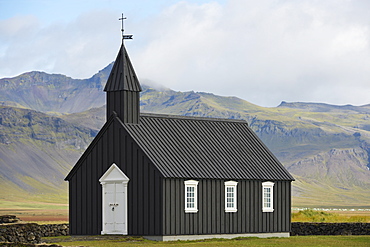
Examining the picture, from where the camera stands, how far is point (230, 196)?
4081 centimetres

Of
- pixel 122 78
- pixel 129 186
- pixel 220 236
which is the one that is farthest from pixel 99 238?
pixel 122 78

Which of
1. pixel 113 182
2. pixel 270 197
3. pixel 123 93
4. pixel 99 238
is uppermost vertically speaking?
pixel 123 93

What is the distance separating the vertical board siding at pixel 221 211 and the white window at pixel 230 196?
24 centimetres

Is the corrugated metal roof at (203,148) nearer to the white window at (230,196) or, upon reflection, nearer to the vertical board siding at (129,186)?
the white window at (230,196)

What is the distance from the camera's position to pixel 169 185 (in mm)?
37781

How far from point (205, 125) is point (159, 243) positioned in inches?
395

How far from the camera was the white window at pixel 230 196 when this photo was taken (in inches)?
1598

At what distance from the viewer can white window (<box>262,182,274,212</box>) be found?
42.3 meters

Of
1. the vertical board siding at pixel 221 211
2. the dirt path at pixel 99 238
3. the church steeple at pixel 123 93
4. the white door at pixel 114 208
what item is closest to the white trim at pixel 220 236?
the vertical board siding at pixel 221 211

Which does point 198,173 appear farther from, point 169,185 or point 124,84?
point 124,84

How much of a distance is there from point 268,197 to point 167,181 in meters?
7.33

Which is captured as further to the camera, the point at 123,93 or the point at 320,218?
the point at 320,218

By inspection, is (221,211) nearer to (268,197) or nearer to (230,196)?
(230,196)

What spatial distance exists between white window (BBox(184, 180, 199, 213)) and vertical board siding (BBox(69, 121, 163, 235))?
5.55ft
